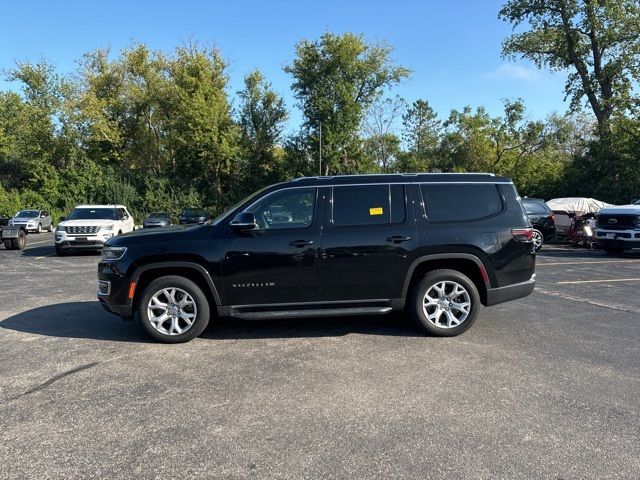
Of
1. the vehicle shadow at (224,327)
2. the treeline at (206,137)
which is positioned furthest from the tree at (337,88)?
the vehicle shadow at (224,327)

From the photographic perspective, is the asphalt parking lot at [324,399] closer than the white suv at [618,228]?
Yes

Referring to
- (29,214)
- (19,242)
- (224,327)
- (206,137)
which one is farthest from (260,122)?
(224,327)

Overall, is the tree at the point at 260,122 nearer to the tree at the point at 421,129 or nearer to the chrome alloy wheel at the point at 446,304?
the tree at the point at 421,129

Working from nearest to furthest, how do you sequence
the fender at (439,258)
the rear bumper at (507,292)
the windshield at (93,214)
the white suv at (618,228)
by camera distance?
the fender at (439,258) → the rear bumper at (507,292) → the white suv at (618,228) → the windshield at (93,214)

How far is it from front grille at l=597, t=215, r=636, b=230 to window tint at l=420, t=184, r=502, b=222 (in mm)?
10780

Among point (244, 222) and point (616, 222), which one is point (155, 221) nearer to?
point (616, 222)

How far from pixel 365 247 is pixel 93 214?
1386cm

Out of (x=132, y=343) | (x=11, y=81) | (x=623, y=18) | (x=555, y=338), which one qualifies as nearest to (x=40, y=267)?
(x=132, y=343)

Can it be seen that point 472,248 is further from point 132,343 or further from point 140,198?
point 140,198

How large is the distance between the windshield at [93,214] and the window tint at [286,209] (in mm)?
12593

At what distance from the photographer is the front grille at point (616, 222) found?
14.3m

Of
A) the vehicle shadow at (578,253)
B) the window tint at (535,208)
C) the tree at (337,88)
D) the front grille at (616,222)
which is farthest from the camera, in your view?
the tree at (337,88)

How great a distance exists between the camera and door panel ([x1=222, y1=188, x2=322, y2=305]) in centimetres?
556

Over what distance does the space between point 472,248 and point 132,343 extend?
4196mm
